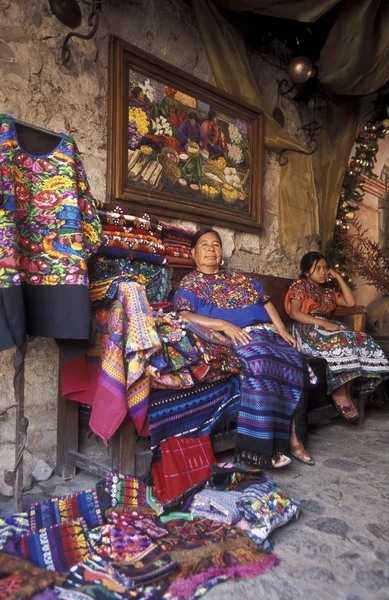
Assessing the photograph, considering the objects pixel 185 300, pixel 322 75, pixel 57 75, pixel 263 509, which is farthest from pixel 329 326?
pixel 57 75

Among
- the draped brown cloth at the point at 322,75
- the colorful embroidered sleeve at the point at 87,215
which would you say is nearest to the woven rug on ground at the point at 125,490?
the colorful embroidered sleeve at the point at 87,215

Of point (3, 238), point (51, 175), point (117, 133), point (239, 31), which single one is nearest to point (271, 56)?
point (239, 31)

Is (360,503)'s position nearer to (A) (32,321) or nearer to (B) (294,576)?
(B) (294,576)

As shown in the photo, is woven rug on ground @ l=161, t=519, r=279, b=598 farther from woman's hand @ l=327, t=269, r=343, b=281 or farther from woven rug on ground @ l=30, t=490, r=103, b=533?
woman's hand @ l=327, t=269, r=343, b=281

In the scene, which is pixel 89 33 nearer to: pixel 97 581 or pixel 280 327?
pixel 280 327

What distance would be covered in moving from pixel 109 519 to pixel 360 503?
1124mm

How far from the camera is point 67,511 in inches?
67.3

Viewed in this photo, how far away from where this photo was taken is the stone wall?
7.97ft

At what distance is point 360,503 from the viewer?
202cm

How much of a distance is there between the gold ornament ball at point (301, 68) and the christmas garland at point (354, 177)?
118 centimetres

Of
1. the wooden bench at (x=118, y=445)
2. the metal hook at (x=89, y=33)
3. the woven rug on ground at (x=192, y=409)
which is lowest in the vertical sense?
the wooden bench at (x=118, y=445)

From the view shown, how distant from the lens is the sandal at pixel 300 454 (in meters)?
2.53

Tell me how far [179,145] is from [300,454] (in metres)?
2.23

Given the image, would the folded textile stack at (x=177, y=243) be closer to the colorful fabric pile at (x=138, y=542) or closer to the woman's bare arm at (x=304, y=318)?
the woman's bare arm at (x=304, y=318)
